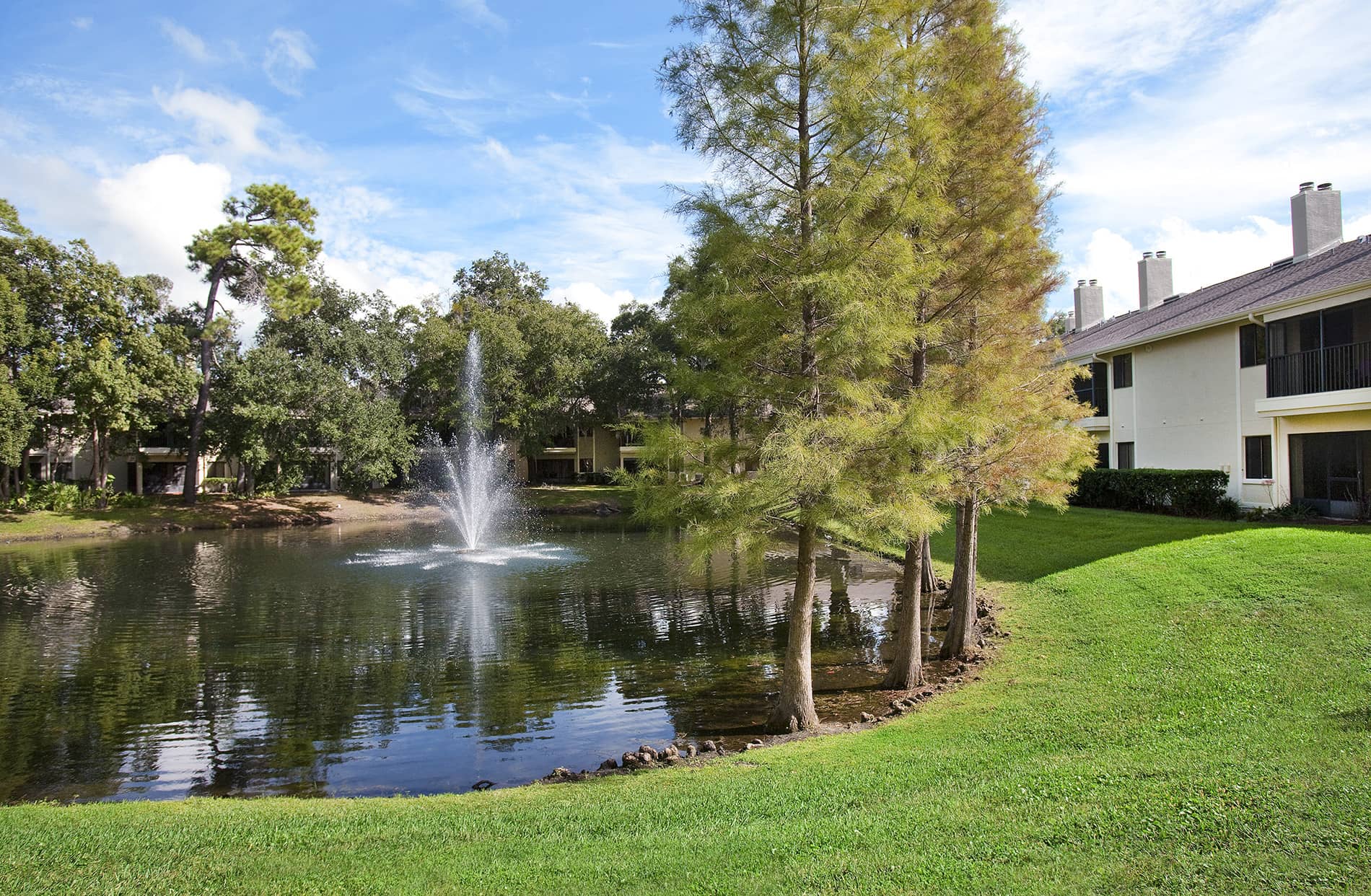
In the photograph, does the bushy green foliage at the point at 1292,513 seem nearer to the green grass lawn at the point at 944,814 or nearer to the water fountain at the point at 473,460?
the green grass lawn at the point at 944,814

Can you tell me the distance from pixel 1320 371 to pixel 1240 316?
238 centimetres

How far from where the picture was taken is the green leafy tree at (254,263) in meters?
41.4

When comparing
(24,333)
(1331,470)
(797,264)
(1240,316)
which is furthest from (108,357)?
(1331,470)

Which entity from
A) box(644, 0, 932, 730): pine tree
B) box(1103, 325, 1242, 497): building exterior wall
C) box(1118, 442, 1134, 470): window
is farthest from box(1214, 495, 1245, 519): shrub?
box(644, 0, 932, 730): pine tree

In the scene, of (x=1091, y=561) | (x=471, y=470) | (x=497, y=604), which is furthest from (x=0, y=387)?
(x=1091, y=561)

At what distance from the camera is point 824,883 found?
183 inches

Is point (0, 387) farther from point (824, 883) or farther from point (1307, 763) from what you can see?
point (1307, 763)

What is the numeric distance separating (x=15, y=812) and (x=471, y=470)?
117 feet

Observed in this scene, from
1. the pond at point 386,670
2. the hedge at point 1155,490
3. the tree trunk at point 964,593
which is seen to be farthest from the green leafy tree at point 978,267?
the hedge at point 1155,490

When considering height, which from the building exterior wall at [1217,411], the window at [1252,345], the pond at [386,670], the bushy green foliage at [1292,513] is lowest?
the pond at [386,670]

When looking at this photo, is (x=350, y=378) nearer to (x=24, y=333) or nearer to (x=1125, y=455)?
(x=24, y=333)

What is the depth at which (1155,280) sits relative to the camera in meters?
31.4

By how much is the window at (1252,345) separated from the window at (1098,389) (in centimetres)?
645

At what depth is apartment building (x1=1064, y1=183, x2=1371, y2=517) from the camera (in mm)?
17922
